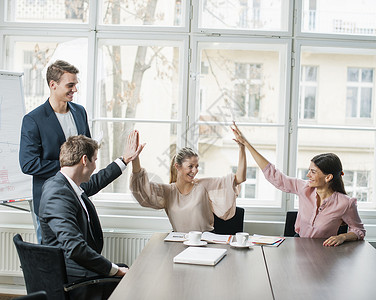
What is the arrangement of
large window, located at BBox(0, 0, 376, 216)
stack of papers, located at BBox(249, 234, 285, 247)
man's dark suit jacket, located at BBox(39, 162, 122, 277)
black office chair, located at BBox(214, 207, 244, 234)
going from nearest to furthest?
man's dark suit jacket, located at BBox(39, 162, 122, 277) < stack of papers, located at BBox(249, 234, 285, 247) < black office chair, located at BBox(214, 207, 244, 234) < large window, located at BBox(0, 0, 376, 216)

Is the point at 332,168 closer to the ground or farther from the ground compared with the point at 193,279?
farther from the ground

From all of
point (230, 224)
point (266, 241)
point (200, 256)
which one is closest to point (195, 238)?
point (200, 256)

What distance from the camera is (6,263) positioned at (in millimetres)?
3949

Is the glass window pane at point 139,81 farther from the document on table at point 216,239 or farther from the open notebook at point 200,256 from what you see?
the open notebook at point 200,256

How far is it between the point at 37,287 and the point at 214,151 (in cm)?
220

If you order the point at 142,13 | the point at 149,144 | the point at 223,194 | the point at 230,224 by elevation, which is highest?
the point at 142,13

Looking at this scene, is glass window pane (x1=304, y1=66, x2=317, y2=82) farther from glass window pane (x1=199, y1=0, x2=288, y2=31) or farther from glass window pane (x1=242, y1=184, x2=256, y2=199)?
glass window pane (x1=242, y1=184, x2=256, y2=199)

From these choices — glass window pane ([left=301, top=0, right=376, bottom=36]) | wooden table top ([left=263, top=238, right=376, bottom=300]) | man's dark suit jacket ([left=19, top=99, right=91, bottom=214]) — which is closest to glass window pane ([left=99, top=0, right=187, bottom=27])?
glass window pane ([left=301, top=0, right=376, bottom=36])

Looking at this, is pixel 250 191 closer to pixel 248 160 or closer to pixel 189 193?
pixel 248 160

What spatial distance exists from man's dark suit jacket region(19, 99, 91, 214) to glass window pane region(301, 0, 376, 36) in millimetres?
2247

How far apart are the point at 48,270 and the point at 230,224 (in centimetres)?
171

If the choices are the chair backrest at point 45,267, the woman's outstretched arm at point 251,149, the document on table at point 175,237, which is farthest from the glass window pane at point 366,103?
the chair backrest at point 45,267

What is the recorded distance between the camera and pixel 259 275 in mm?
2197

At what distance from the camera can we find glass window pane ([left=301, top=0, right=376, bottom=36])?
4105mm
